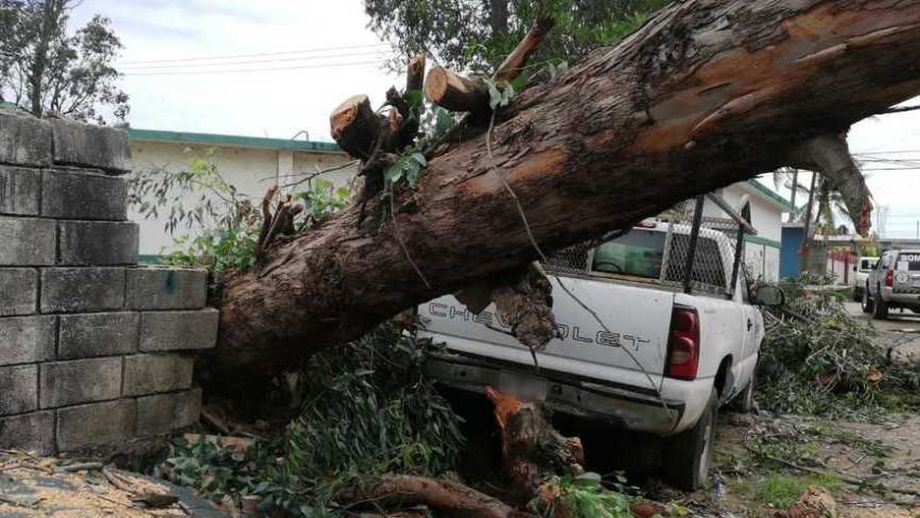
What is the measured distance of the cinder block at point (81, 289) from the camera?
369 centimetres

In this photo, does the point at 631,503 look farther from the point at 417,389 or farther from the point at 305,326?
the point at 305,326

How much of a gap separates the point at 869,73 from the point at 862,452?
5539mm

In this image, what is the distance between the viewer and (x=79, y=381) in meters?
3.81

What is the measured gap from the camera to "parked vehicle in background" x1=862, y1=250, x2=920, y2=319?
1978cm

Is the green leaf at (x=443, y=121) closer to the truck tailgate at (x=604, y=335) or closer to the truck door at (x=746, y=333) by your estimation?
the truck tailgate at (x=604, y=335)

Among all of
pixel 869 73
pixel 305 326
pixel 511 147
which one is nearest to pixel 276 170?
pixel 305 326

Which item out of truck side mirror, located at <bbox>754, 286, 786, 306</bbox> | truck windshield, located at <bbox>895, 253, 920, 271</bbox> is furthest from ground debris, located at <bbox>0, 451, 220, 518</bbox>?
truck windshield, located at <bbox>895, 253, 920, 271</bbox>

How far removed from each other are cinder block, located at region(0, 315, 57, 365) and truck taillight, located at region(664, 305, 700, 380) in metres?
3.31

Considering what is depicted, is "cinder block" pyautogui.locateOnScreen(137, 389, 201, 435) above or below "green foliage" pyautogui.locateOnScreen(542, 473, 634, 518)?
above

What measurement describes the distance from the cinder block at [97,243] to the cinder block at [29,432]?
2.38 feet

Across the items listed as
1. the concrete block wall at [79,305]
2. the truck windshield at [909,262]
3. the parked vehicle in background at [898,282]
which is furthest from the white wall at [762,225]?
the concrete block wall at [79,305]

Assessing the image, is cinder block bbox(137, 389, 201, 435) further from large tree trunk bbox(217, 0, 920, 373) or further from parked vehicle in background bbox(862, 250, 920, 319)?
parked vehicle in background bbox(862, 250, 920, 319)

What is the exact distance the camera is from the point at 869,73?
240cm

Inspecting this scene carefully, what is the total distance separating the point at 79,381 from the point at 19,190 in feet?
3.08
